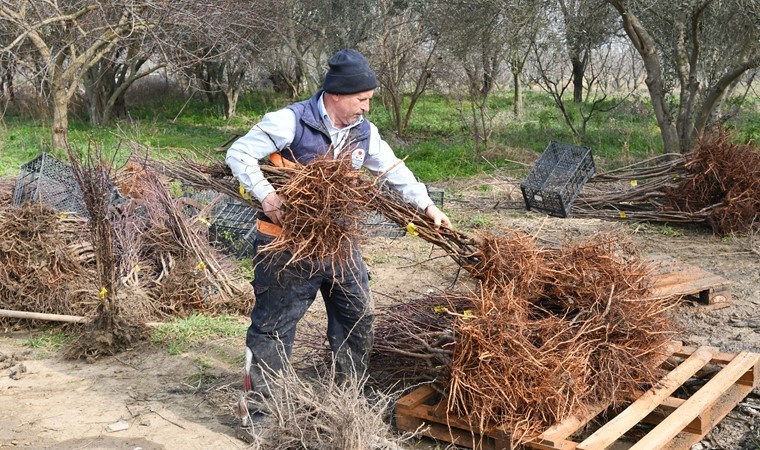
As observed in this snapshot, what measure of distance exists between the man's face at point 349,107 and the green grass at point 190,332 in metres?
2.27

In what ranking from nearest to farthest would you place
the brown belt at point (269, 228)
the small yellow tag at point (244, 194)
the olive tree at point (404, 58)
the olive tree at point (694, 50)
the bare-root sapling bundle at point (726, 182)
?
the brown belt at point (269, 228) < the small yellow tag at point (244, 194) < the bare-root sapling bundle at point (726, 182) < the olive tree at point (694, 50) < the olive tree at point (404, 58)

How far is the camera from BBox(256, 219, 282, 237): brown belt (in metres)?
3.60

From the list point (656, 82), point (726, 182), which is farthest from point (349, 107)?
point (656, 82)

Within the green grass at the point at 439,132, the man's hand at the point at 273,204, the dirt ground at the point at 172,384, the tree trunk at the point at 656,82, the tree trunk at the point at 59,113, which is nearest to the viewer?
the man's hand at the point at 273,204

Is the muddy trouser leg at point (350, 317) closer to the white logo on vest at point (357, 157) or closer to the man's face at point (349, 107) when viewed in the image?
the white logo on vest at point (357, 157)

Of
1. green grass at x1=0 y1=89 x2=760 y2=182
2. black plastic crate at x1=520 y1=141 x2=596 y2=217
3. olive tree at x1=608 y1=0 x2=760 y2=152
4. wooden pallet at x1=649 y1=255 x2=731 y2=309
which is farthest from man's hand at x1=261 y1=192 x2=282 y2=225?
olive tree at x1=608 y1=0 x2=760 y2=152

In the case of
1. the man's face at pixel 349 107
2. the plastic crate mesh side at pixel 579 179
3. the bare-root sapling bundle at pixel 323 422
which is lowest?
the bare-root sapling bundle at pixel 323 422

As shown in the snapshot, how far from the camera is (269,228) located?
3625 millimetres

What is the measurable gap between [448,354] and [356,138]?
111 centimetres

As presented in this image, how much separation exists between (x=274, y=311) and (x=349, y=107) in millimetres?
1022

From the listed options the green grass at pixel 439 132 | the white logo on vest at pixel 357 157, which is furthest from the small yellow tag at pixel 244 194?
the green grass at pixel 439 132

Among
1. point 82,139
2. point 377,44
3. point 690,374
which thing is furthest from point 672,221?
point 82,139

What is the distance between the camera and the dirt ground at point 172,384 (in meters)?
3.93

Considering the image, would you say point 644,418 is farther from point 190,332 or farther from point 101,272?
point 101,272
